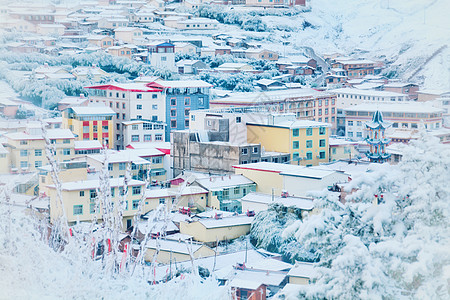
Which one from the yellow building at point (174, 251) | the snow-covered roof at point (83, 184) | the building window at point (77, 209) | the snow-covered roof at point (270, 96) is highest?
the snow-covered roof at point (270, 96)

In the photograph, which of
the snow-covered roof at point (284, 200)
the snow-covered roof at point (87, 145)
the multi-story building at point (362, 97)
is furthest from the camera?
the multi-story building at point (362, 97)

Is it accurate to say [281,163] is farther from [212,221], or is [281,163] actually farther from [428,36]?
[428,36]

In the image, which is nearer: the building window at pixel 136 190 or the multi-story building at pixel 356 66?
the building window at pixel 136 190

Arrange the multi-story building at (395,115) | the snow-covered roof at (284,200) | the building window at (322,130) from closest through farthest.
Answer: the snow-covered roof at (284,200) → the building window at (322,130) → the multi-story building at (395,115)

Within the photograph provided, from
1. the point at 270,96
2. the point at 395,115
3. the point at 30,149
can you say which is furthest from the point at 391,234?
the point at 395,115

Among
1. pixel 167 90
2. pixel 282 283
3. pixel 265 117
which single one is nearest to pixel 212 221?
pixel 282 283

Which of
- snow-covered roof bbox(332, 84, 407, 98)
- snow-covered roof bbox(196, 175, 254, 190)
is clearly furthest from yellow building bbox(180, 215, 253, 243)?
snow-covered roof bbox(332, 84, 407, 98)

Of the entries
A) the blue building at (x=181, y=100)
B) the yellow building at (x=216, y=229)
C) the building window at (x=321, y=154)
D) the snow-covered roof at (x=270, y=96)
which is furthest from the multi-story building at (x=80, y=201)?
the snow-covered roof at (x=270, y=96)

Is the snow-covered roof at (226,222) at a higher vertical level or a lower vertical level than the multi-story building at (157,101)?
lower

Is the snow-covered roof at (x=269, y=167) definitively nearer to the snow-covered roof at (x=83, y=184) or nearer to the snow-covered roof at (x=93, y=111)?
the snow-covered roof at (x=83, y=184)
